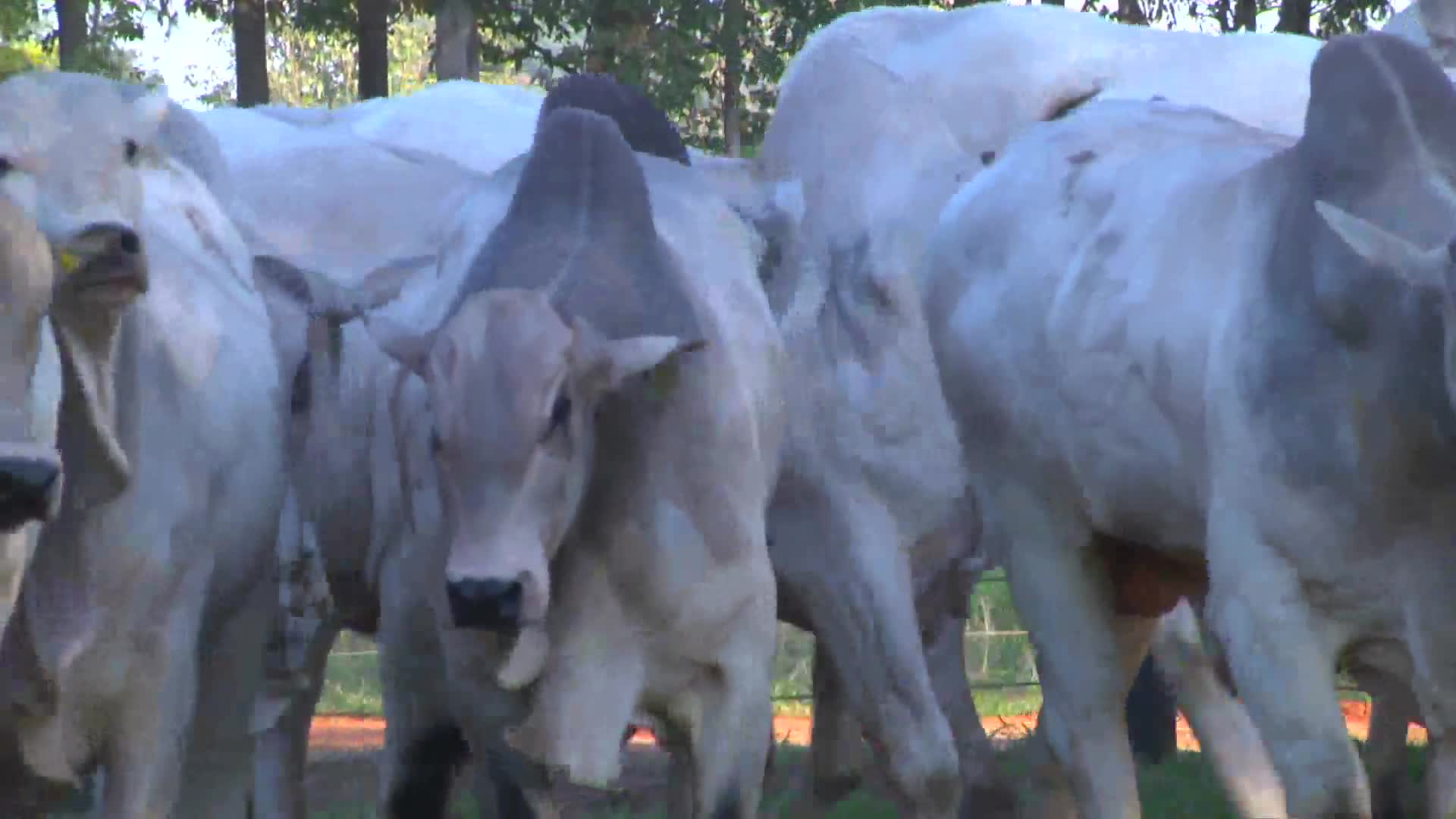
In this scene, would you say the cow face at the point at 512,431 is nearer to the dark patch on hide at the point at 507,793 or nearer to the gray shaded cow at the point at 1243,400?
the dark patch on hide at the point at 507,793

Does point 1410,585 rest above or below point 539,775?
above

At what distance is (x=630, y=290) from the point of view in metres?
5.59

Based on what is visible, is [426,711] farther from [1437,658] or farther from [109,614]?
[1437,658]

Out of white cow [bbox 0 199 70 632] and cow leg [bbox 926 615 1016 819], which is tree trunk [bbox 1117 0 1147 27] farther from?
white cow [bbox 0 199 70 632]

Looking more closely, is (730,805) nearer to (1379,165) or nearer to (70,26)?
(1379,165)

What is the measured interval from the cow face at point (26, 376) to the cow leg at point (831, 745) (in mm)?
3632

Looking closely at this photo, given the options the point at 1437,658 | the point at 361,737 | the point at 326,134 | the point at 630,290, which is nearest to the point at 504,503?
the point at 630,290

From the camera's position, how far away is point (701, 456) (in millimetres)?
5504

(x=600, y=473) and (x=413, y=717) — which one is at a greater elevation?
(x=600, y=473)

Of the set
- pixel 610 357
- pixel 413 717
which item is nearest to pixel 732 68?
pixel 413 717

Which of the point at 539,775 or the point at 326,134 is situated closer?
the point at 539,775

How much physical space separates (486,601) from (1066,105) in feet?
14.7

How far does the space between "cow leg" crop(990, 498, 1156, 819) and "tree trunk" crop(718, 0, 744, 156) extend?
9365mm

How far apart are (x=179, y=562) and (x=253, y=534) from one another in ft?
1.41
